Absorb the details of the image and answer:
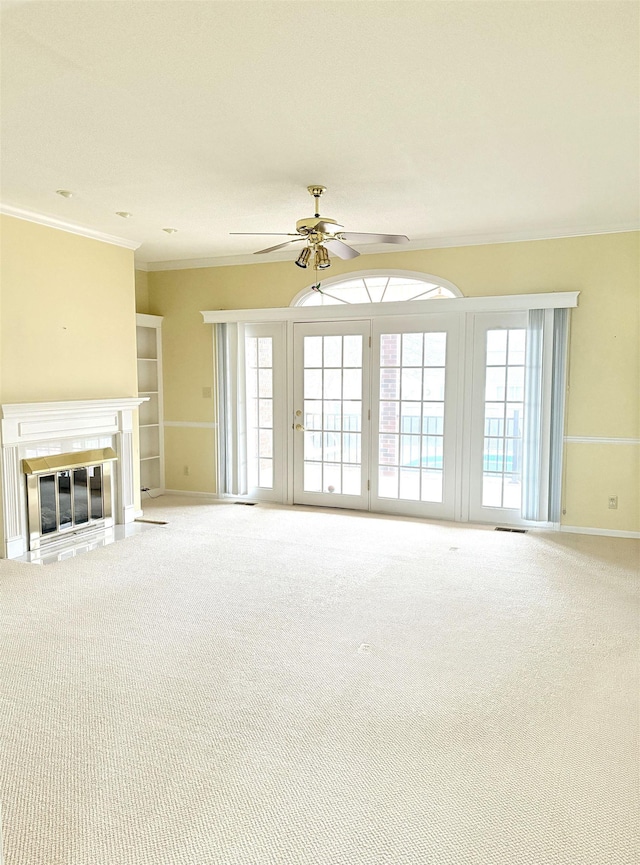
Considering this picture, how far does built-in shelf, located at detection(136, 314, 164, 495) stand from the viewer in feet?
23.6

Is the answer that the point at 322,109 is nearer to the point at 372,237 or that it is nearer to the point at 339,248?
the point at 372,237

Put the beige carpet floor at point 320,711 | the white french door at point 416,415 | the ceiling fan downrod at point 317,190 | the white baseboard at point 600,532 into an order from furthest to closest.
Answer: the white french door at point 416,415
the white baseboard at point 600,532
the ceiling fan downrod at point 317,190
the beige carpet floor at point 320,711

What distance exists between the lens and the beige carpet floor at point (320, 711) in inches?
75.2

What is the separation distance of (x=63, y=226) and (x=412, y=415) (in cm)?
366

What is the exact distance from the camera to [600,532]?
5461mm

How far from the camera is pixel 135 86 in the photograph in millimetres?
2709

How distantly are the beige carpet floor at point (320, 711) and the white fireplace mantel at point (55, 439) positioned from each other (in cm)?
50

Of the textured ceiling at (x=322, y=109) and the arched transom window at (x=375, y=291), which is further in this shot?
the arched transom window at (x=375, y=291)

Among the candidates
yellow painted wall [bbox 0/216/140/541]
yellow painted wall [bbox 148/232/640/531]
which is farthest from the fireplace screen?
yellow painted wall [bbox 148/232/640/531]

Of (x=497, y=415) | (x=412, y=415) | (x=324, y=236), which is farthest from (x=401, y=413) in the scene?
(x=324, y=236)

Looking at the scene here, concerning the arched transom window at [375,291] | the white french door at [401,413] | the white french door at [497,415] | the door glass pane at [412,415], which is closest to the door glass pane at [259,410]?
the white french door at [401,413]

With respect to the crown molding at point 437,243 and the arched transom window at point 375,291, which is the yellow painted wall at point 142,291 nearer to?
the crown molding at point 437,243

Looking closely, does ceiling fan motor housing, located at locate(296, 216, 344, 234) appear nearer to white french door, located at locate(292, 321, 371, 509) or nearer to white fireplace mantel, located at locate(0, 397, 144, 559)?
white french door, located at locate(292, 321, 371, 509)

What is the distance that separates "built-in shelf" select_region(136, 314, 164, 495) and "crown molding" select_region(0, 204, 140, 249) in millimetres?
1394
